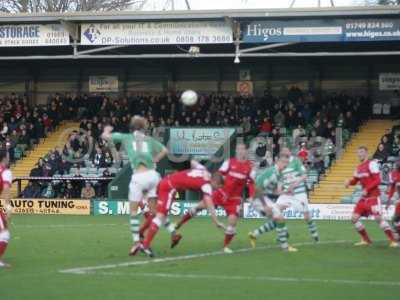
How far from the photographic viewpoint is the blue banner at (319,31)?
102 feet

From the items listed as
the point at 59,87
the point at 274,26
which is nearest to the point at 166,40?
the point at 274,26

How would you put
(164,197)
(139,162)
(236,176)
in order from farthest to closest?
(236,176)
(164,197)
(139,162)

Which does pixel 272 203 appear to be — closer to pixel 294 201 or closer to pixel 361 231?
pixel 294 201

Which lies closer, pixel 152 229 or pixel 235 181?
pixel 152 229

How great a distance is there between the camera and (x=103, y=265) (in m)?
14.6

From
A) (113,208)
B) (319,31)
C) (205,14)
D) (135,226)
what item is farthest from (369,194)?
(113,208)

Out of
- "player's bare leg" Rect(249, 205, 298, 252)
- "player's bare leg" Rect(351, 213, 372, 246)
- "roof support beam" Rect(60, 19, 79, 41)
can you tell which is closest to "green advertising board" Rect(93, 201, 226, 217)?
"roof support beam" Rect(60, 19, 79, 41)

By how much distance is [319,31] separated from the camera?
31.7 metres

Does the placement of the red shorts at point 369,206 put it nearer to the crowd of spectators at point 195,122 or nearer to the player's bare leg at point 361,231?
the player's bare leg at point 361,231

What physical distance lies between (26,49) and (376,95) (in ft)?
48.7

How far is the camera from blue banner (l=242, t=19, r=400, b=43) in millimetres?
31078

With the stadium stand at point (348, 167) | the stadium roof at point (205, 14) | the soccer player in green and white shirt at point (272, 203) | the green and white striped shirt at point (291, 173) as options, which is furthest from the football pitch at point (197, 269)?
the stadium roof at point (205, 14)

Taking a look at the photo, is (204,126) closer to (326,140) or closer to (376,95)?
(326,140)

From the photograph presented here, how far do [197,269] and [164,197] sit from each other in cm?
Answer: 236
